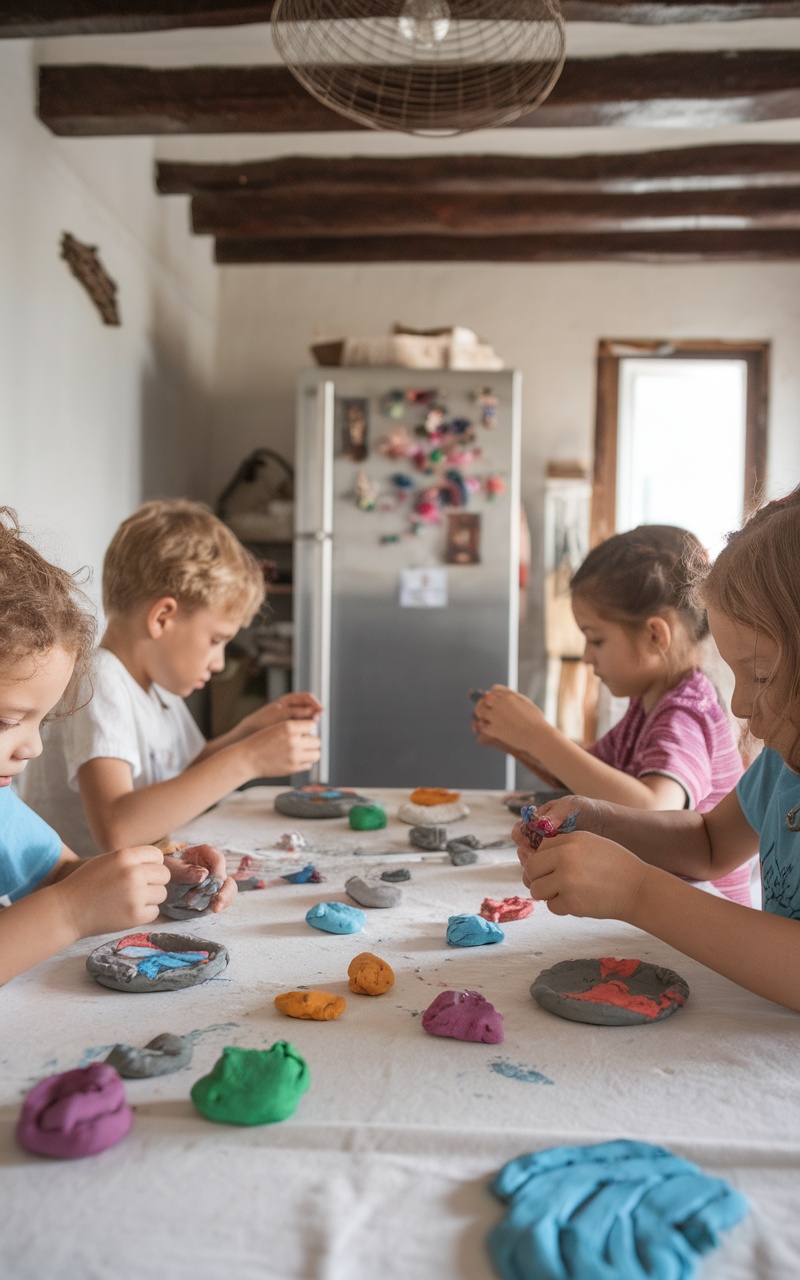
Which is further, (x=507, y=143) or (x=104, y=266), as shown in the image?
(x=507, y=143)

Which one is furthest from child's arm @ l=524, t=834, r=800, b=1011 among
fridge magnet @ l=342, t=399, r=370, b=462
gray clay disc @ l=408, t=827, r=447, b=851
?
fridge magnet @ l=342, t=399, r=370, b=462

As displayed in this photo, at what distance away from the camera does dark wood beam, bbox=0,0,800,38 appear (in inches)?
86.2

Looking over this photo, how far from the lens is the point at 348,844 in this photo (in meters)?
1.43

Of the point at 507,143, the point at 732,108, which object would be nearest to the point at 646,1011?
the point at 732,108

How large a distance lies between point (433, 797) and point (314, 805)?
0.79 ft

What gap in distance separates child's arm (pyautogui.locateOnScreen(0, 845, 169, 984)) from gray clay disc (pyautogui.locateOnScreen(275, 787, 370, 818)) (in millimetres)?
683

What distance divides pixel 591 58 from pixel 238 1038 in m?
2.85

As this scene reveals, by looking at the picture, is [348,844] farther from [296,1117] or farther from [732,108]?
[732,108]

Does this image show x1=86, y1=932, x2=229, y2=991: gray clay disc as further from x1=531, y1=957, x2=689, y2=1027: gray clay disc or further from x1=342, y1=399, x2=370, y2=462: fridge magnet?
x1=342, y1=399, x2=370, y2=462: fridge magnet

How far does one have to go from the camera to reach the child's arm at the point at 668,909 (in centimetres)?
82

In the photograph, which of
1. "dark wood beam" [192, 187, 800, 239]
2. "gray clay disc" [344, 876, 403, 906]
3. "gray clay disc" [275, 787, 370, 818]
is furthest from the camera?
"dark wood beam" [192, 187, 800, 239]

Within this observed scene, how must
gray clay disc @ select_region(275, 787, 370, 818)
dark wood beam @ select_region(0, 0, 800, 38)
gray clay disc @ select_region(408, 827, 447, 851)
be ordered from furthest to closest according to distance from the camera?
dark wood beam @ select_region(0, 0, 800, 38) → gray clay disc @ select_region(275, 787, 370, 818) → gray clay disc @ select_region(408, 827, 447, 851)

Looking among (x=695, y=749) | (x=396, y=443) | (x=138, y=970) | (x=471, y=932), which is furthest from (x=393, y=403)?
(x=138, y=970)

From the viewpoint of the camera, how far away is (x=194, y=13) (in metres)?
2.25
